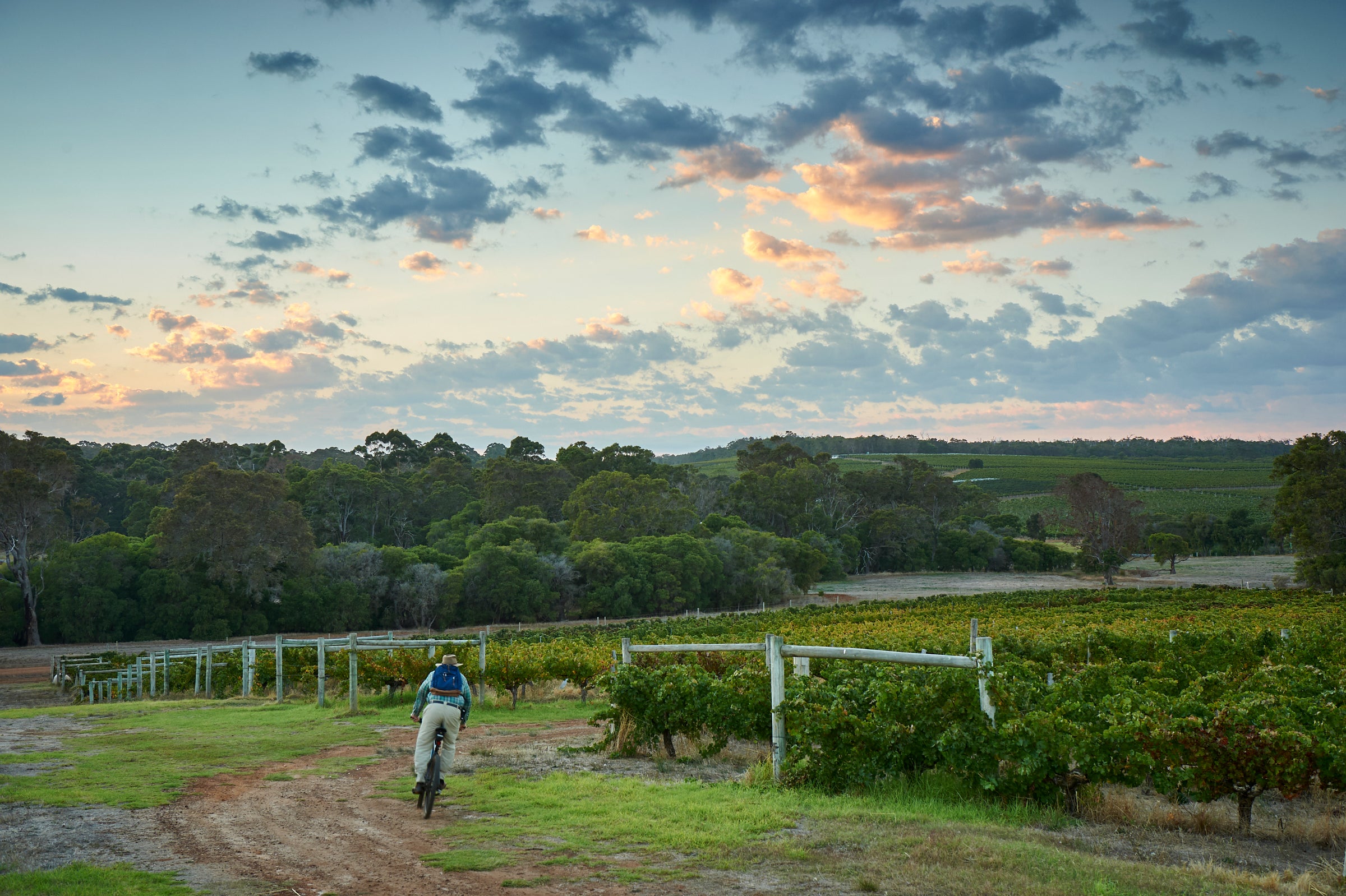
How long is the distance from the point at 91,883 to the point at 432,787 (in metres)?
2.76

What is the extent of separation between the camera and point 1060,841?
21.9 feet

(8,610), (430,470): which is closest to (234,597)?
(8,610)

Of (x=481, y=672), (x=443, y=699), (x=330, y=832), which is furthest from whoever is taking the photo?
(x=481, y=672)

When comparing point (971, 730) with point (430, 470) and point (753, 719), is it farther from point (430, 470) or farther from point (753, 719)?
point (430, 470)

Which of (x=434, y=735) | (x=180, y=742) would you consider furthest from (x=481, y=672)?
(x=434, y=735)

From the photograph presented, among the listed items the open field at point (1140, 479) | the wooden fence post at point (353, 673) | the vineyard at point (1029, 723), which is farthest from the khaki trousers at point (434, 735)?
the open field at point (1140, 479)

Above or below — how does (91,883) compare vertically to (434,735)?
below

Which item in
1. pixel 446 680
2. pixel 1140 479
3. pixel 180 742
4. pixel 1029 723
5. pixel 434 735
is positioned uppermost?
pixel 1140 479

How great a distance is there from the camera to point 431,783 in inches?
324

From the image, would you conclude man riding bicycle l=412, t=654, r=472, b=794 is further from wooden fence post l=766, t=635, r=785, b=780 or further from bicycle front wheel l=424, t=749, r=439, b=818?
wooden fence post l=766, t=635, r=785, b=780

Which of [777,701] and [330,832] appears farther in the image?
[777,701]

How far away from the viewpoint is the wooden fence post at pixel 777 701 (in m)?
8.99

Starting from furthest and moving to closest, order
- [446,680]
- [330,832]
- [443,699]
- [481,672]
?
[481,672] < [446,680] < [443,699] < [330,832]

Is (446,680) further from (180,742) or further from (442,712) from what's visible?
(180,742)
